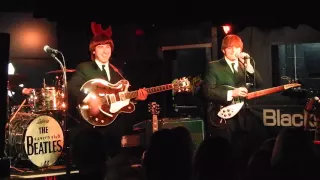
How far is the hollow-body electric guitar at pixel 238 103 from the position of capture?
737cm

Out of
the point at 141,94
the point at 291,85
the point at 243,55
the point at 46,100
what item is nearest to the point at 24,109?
the point at 46,100

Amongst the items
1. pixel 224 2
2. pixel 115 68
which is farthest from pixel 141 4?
pixel 115 68

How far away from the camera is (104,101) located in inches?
291

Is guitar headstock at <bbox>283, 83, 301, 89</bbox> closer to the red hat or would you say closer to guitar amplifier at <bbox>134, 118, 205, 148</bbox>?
guitar amplifier at <bbox>134, 118, 205, 148</bbox>

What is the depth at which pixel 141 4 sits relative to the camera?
5609mm

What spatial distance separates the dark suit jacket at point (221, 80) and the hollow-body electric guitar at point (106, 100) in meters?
→ 1.38

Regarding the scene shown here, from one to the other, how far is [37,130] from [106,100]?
1.23 m

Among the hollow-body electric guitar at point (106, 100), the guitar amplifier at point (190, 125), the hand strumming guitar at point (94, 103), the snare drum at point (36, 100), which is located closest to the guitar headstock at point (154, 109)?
the guitar amplifier at point (190, 125)

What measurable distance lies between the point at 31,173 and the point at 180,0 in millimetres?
3635

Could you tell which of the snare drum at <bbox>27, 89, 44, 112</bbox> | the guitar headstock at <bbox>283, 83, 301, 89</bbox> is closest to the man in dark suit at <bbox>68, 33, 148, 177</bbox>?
the snare drum at <bbox>27, 89, 44, 112</bbox>

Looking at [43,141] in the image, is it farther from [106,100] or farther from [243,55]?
[243,55]

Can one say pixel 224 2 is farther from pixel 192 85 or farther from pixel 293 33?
pixel 192 85

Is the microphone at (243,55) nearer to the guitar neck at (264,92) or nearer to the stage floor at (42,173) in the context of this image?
the guitar neck at (264,92)

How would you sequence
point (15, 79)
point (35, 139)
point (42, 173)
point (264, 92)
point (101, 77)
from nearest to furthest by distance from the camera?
point (42, 173)
point (35, 139)
point (264, 92)
point (101, 77)
point (15, 79)
